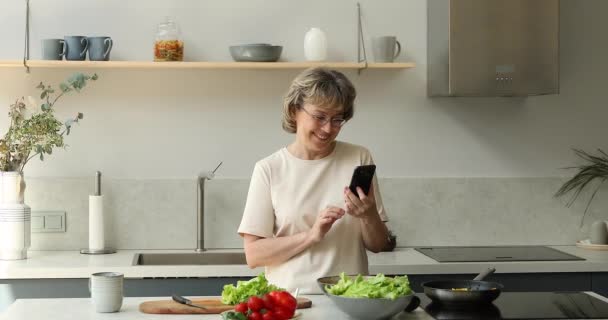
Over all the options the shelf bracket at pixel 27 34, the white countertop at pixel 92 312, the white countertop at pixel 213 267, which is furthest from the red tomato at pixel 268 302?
the shelf bracket at pixel 27 34

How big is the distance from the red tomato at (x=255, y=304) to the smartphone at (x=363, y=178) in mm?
561

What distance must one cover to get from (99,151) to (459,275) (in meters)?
1.83

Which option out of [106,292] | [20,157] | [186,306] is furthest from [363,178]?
[20,157]

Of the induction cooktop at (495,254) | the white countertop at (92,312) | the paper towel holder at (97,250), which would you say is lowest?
the white countertop at (92,312)

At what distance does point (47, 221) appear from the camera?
4453 millimetres

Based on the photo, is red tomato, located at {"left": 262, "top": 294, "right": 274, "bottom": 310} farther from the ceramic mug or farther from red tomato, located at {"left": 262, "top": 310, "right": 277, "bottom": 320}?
the ceramic mug

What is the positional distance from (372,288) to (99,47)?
2274mm

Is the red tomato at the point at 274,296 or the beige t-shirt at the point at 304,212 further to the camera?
the beige t-shirt at the point at 304,212

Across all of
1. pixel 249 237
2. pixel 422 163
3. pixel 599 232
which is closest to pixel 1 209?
pixel 249 237

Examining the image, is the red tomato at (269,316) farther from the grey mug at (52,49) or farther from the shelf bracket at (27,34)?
the shelf bracket at (27,34)

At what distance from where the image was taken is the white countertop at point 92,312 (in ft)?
8.61

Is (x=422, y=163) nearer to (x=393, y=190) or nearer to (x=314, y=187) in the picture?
(x=393, y=190)

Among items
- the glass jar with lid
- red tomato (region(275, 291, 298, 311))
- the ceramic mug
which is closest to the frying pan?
red tomato (region(275, 291, 298, 311))

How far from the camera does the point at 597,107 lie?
4.72 meters
